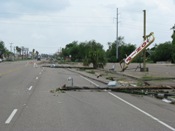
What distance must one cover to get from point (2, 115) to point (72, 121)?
8.21 ft

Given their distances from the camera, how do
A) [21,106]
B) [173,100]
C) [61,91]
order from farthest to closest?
1. [61,91]
2. [173,100]
3. [21,106]

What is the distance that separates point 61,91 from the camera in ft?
66.5

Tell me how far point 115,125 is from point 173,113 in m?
3.84

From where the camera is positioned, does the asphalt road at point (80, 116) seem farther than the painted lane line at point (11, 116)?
No

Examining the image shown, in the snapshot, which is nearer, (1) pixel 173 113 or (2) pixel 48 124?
(2) pixel 48 124

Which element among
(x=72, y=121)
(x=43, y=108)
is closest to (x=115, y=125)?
(x=72, y=121)

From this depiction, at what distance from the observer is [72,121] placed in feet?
34.7

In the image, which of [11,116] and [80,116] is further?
[80,116]

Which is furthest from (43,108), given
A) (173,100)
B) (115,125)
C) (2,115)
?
(173,100)

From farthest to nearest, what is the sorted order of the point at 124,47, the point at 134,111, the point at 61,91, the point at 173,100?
the point at 124,47
the point at 61,91
the point at 173,100
the point at 134,111

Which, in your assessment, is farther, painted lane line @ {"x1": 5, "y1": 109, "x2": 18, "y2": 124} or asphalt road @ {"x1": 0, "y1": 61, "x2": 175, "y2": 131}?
painted lane line @ {"x1": 5, "y1": 109, "x2": 18, "y2": 124}

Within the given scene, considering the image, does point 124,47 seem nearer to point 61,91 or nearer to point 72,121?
point 61,91

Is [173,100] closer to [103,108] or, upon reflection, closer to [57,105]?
[103,108]

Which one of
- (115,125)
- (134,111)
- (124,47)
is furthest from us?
(124,47)
